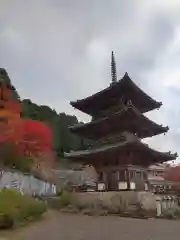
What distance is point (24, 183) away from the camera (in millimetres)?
39531

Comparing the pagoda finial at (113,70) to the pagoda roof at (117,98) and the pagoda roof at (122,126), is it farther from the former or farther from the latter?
the pagoda roof at (122,126)

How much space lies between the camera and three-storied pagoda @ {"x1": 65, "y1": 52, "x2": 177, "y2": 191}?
27.5m

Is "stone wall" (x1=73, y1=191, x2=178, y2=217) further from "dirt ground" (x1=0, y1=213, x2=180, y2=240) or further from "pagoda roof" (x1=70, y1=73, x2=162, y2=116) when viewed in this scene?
"pagoda roof" (x1=70, y1=73, x2=162, y2=116)

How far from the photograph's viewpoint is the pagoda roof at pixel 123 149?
2667 cm

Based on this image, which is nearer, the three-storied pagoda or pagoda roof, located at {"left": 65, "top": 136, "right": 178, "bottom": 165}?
pagoda roof, located at {"left": 65, "top": 136, "right": 178, "bottom": 165}

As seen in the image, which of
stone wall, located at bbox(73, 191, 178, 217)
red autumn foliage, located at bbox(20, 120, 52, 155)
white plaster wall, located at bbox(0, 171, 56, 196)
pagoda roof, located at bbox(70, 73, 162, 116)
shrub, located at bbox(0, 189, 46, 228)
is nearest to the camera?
shrub, located at bbox(0, 189, 46, 228)

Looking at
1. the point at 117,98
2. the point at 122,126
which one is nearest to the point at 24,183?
the point at 122,126

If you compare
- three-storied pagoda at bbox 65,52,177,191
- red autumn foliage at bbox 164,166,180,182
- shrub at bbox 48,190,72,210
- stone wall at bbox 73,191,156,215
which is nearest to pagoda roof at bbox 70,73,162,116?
three-storied pagoda at bbox 65,52,177,191

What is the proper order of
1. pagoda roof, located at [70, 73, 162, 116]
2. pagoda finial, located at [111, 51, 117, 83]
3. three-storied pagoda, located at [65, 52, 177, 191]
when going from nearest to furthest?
three-storied pagoda, located at [65, 52, 177, 191], pagoda roof, located at [70, 73, 162, 116], pagoda finial, located at [111, 51, 117, 83]

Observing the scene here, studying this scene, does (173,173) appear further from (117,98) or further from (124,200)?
(124,200)

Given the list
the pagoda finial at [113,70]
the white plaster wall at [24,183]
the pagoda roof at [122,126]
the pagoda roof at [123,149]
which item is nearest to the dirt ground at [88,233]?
the pagoda roof at [123,149]

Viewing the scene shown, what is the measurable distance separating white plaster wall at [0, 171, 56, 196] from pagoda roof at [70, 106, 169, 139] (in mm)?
10188

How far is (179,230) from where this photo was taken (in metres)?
19.0

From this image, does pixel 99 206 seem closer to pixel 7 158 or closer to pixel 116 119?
pixel 116 119
